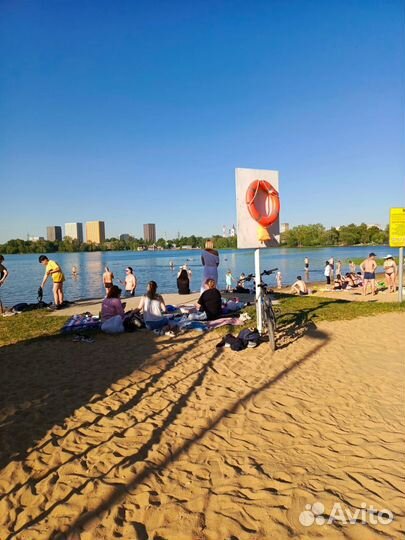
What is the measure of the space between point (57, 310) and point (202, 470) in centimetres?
879

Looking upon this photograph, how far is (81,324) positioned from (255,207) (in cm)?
469

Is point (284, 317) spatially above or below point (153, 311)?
below

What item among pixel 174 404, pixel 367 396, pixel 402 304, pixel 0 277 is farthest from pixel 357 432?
pixel 0 277

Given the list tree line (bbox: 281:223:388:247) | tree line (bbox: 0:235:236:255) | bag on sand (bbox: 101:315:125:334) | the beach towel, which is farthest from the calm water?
tree line (bbox: 0:235:236:255)

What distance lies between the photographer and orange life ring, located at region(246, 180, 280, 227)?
24.4 ft

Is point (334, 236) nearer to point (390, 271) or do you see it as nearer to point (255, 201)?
point (390, 271)

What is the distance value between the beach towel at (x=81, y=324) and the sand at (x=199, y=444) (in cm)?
181

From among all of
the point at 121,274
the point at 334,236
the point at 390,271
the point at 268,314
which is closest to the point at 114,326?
the point at 268,314

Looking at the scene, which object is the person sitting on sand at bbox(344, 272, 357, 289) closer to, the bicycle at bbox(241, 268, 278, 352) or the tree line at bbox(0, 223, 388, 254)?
the bicycle at bbox(241, 268, 278, 352)

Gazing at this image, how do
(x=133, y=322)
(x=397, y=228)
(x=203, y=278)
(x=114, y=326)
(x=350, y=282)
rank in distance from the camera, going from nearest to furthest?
(x=114, y=326)
(x=133, y=322)
(x=203, y=278)
(x=397, y=228)
(x=350, y=282)

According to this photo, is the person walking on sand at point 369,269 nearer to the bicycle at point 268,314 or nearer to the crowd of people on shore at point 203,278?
the crowd of people on shore at point 203,278

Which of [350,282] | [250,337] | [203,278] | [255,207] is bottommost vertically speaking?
[350,282]

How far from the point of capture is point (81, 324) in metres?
8.21

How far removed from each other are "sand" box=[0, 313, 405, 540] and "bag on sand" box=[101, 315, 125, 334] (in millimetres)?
1497
